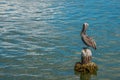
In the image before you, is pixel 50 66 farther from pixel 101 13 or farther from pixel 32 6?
pixel 32 6

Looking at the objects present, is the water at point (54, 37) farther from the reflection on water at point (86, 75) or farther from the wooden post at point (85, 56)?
the wooden post at point (85, 56)

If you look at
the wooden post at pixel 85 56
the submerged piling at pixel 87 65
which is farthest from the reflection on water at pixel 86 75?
the wooden post at pixel 85 56

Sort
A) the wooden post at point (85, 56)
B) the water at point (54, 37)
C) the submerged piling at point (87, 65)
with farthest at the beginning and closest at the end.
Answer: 1. the water at point (54, 37)
2. the submerged piling at point (87, 65)
3. the wooden post at point (85, 56)

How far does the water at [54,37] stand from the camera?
71.3 feet

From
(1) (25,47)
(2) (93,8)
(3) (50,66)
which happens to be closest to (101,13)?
(2) (93,8)

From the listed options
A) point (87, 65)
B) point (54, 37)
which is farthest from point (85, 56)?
point (54, 37)

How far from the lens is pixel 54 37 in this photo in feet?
94.6

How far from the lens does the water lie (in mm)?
21719

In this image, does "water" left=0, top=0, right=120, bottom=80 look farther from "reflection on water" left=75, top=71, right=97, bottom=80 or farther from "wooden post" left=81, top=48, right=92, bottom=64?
"wooden post" left=81, top=48, right=92, bottom=64

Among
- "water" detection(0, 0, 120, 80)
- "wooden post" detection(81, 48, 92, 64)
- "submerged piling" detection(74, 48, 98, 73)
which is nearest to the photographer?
"wooden post" detection(81, 48, 92, 64)

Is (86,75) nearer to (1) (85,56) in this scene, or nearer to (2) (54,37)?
(1) (85,56)

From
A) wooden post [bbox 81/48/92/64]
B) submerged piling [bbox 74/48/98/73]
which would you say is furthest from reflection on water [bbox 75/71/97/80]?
wooden post [bbox 81/48/92/64]

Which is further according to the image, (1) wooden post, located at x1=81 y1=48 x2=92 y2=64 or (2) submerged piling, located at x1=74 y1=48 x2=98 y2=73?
(2) submerged piling, located at x1=74 y1=48 x2=98 y2=73

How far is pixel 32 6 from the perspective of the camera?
142 feet
